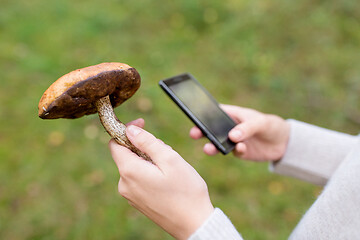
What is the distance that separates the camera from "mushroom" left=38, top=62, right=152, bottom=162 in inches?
49.8

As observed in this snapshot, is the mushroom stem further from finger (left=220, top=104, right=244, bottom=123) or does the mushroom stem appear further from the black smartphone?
finger (left=220, top=104, right=244, bottom=123)

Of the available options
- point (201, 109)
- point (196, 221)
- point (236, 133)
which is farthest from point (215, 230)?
point (201, 109)

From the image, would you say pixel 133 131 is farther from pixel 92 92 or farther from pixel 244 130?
pixel 244 130

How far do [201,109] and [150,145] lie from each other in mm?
752

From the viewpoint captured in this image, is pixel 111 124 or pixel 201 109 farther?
pixel 201 109

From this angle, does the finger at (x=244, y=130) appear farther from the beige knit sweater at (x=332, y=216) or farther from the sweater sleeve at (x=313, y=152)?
the beige knit sweater at (x=332, y=216)

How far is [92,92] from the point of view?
132 centimetres

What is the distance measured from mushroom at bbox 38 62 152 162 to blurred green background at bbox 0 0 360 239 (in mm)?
1455

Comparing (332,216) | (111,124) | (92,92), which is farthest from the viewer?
(111,124)

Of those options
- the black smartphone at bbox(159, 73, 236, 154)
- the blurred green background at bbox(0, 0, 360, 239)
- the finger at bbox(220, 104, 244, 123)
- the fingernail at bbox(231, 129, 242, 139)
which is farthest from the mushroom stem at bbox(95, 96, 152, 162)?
the blurred green background at bbox(0, 0, 360, 239)

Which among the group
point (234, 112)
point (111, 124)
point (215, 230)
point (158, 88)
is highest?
point (158, 88)

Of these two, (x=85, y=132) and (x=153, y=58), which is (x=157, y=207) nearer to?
(x=85, y=132)

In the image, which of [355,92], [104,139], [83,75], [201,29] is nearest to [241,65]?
[201,29]

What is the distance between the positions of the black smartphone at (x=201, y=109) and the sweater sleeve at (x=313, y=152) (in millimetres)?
428
